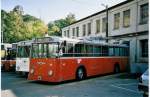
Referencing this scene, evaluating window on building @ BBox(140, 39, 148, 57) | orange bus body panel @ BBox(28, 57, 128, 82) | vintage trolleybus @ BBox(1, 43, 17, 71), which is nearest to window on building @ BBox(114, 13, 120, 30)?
window on building @ BBox(140, 39, 148, 57)

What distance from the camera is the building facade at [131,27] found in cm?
2470

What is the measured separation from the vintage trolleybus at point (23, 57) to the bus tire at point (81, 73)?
156 inches

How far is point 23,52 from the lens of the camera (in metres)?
20.7

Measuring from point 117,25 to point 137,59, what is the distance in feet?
17.7

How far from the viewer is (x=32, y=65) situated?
16.8 meters

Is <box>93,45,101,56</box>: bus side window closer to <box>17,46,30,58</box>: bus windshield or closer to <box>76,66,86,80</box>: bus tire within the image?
<box>76,66,86,80</box>: bus tire

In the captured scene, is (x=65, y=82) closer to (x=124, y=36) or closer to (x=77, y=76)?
(x=77, y=76)

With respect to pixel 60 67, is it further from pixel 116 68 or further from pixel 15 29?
pixel 15 29

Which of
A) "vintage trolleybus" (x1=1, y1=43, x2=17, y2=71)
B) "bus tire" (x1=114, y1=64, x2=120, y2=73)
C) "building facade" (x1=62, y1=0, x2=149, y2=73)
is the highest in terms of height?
"building facade" (x1=62, y1=0, x2=149, y2=73)

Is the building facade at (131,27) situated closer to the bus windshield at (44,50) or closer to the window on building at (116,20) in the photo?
the window on building at (116,20)

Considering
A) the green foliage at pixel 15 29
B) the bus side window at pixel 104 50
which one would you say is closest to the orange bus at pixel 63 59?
the bus side window at pixel 104 50

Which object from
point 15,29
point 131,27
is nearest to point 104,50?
point 131,27

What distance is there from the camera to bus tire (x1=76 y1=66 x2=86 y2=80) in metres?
17.5

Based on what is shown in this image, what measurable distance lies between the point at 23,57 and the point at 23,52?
53 cm
